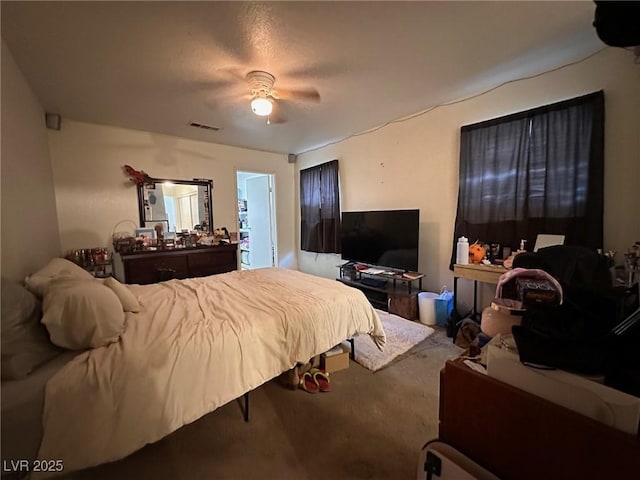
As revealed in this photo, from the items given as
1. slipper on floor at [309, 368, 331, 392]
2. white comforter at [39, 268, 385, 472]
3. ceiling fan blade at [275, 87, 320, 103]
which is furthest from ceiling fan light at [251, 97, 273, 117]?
slipper on floor at [309, 368, 331, 392]

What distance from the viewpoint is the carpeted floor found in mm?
1317

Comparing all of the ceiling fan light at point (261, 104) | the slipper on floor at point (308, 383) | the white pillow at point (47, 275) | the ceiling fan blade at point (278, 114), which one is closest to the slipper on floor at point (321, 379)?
the slipper on floor at point (308, 383)

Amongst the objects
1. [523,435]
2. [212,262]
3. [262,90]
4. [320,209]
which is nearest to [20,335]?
[523,435]

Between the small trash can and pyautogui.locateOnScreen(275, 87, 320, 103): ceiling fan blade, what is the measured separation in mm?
2458

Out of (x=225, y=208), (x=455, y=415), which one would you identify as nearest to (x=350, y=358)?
(x=455, y=415)

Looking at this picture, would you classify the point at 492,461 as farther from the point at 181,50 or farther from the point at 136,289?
the point at 181,50

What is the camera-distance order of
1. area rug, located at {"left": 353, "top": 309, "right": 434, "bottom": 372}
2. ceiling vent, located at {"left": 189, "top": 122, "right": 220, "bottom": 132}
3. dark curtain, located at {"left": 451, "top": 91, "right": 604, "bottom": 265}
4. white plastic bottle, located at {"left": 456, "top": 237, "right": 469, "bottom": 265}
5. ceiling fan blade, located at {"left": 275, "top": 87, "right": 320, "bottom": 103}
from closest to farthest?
dark curtain, located at {"left": 451, "top": 91, "right": 604, "bottom": 265}
area rug, located at {"left": 353, "top": 309, "right": 434, "bottom": 372}
ceiling fan blade, located at {"left": 275, "top": 87, "right": 320, "bottom": 103}
white plastic bottle, located at {"left": 456, "top": 237, "right": 469, "bottom": 265}
ceiling vent, located at {"left": 189, "top": 122, "right": 220, "bottom": 132}

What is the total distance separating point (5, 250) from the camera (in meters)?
1.48

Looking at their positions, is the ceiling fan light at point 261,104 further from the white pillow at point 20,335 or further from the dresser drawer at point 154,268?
the dresser drawer at point 154,268

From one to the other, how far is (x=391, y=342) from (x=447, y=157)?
2148mm

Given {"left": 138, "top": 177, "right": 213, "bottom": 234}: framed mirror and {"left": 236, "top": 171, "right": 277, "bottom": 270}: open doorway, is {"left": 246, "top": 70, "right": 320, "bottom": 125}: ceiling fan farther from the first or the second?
{"left": 236, "top": 171, "right": 277, "bottom": 270}: open doorway

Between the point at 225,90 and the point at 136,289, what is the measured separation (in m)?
2.00

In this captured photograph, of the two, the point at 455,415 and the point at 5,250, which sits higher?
the point at 5,250

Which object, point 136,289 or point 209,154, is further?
point 209,154
